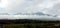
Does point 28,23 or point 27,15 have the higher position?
point 27,15

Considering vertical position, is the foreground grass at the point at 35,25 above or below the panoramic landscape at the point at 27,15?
below

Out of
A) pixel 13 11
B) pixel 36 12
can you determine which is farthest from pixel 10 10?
pixel 36 12

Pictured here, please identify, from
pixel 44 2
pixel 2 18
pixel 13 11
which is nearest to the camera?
pixel 2 18

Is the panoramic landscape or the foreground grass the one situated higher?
the panoramic landscape

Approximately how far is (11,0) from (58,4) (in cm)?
166

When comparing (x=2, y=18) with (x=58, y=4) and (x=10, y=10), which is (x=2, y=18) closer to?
(x=10, y=10)

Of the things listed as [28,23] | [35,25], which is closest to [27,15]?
[28,23]

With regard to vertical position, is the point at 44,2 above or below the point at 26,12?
above

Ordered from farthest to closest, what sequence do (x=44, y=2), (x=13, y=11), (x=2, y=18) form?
1. (x=44, y=2)
2. (x=13, y=11)
3. (x=2, y=18)

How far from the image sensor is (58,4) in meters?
5.49

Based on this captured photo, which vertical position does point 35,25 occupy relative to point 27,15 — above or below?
below

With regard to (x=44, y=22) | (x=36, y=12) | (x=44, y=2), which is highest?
(x=44, y=2)

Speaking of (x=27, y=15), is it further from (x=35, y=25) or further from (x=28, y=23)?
(x=35, y=25)

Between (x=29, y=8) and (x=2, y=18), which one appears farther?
(x=29, y=8)
